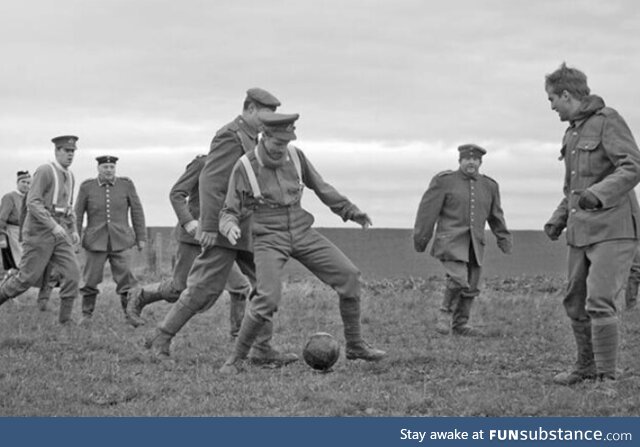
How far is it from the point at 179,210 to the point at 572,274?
13.8 ft

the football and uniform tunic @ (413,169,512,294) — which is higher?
uniform tunic @ (413,169,512,294)

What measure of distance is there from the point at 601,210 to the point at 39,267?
25.2 ft

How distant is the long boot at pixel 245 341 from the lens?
927 cm

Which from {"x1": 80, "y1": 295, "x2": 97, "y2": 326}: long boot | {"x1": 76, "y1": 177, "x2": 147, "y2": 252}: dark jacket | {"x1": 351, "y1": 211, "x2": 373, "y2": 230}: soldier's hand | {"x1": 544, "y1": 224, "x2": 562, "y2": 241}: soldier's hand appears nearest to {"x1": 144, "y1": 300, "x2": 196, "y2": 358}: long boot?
{"x1": 351, "y1": 211, "x2": 373, "y2": 230}: soldier's hand

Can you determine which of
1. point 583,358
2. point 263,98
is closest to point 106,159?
point 263,98

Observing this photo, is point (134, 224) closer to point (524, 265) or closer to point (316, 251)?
point (316, 251)

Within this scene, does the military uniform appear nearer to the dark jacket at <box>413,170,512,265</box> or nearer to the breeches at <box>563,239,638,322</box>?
the breeches at <box>563,239,638,322</box>

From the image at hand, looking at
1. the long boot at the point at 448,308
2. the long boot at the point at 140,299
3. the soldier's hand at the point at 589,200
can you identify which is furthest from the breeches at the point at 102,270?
the soldier's hand at the point at 589,200

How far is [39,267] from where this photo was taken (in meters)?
13.9

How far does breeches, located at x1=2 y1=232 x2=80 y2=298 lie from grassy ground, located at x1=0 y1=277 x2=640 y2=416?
454 mm

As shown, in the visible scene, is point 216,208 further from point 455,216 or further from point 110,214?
point 110,214

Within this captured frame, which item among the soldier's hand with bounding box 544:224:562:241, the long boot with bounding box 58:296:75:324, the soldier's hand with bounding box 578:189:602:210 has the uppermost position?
the soldier's hand with bounding box 578:189:602:210

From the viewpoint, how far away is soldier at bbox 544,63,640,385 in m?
8.21
